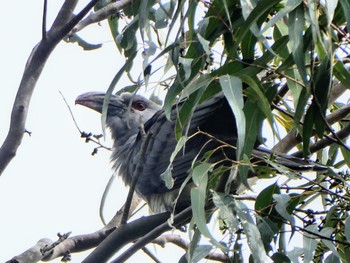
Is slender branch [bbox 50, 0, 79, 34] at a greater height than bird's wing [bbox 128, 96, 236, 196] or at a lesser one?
greater

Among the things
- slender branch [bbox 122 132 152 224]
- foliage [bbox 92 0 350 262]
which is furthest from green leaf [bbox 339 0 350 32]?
slender branch [bbox 122 132 152 224]

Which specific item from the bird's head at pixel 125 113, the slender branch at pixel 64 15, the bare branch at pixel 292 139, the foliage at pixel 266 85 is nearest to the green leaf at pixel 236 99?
the foliage at pixel 266 85

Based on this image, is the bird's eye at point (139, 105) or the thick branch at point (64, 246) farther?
the bird's eye at point (139, 105)

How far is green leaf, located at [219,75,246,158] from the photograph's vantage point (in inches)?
89.9

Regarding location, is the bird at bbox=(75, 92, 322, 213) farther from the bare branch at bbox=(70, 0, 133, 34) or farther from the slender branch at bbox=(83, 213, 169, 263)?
the bare branch at bbox=(70, 0, 133, 34)

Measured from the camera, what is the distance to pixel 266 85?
271cm

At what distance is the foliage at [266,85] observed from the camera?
236 cm

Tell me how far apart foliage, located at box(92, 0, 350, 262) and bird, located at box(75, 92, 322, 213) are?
135 millimetres

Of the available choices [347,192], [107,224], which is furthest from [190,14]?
[107,224]

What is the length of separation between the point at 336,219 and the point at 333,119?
0.59 meters

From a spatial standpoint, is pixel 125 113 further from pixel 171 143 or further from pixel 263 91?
pixel 263 91

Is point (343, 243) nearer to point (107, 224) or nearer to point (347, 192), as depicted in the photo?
point (347, 192)

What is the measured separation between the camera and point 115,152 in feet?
15.7

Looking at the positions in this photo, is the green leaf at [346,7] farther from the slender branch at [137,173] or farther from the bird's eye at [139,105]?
the bird's eye at [139,105]
